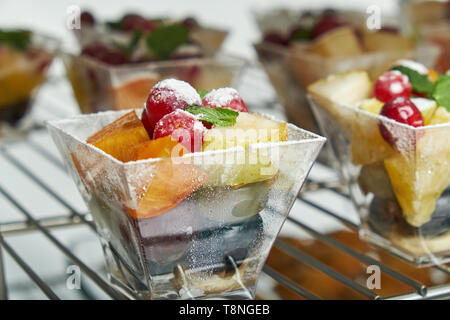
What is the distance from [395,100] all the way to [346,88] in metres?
0.09

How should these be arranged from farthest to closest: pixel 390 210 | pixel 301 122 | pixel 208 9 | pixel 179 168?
1. pixel 208 9
2. pixel 301 122
3. pixel 390 210
4. pixel 179 168

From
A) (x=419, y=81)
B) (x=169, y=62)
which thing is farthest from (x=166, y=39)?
(x=419, y=81)

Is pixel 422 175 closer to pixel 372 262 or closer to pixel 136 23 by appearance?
pixel 372 262

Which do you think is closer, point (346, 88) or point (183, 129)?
point (183, 129)

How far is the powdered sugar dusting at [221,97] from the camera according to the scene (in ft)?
1.75

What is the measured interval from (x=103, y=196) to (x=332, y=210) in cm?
37

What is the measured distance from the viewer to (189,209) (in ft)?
1.62

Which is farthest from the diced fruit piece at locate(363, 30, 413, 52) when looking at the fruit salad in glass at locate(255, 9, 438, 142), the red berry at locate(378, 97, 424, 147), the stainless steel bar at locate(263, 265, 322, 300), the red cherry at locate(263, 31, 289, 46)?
the stainless steel bar at locate(263, 265, 322, 300)

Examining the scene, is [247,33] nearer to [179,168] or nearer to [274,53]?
[274,53]

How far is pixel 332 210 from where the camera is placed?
31.9 inches

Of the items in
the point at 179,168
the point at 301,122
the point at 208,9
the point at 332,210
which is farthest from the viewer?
the point at 208,9

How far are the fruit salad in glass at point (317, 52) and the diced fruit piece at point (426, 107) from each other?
229mm

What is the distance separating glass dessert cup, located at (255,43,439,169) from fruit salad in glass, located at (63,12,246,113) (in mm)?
58
